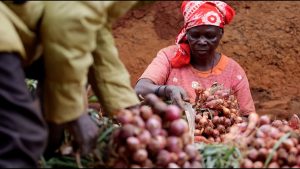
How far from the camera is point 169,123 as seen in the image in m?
3.24

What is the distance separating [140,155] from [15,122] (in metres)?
0.56

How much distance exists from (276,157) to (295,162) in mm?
125

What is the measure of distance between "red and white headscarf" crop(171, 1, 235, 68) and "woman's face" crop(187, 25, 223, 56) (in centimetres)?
4

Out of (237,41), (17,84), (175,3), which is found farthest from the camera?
(175,3)

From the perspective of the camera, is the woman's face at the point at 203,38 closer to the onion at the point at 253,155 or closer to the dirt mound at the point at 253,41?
the onion at the point at 253,155

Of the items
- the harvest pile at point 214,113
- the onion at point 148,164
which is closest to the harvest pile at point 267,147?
the onion at point 148,164

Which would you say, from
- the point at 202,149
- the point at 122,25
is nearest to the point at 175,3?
the point at 122,25

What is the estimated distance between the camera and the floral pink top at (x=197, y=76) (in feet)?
20.1

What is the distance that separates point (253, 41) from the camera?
9938 millimetres

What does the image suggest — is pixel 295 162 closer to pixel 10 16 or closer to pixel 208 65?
pixel 10 16

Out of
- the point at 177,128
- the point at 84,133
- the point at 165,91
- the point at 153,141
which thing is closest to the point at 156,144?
the point at 153,141

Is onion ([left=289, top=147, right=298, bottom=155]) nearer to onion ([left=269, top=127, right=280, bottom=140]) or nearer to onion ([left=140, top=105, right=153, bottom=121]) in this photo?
onion ([left=269, top=127, right=280, bottom=140])

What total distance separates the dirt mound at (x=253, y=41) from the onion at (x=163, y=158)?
5.90m

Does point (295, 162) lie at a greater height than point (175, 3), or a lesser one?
greater
